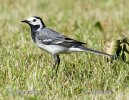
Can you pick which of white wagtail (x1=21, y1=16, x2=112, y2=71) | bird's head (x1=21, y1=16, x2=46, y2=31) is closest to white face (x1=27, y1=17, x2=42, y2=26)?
bird's head (x1=21, y1=16, x2=46, y2=31)

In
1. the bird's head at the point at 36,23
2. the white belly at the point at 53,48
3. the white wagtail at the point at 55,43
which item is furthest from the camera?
the bird's head at the point at 36,23

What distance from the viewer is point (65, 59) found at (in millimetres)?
9094

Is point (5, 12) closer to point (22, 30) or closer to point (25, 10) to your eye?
point (25, 10)

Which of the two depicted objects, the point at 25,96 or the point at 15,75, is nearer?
the point at 25,96

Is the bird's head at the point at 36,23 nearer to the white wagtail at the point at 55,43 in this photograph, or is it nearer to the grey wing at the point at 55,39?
the white wagtail at the point at 55,43

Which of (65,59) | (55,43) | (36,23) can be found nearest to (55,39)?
(55,43)

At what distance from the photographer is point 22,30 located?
1158 centimetres

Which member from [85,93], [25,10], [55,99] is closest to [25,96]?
[55,99]

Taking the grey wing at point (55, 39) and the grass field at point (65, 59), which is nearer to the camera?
the grass field at point (65, 59)

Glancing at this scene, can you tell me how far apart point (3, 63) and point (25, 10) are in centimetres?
522

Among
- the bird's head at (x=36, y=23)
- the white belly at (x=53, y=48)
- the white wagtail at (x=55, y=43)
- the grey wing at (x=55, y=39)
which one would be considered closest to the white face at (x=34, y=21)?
the bird's head at (x=36, y=23)

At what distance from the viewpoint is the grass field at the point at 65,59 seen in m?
7.12

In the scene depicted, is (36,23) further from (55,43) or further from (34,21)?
(55,43)

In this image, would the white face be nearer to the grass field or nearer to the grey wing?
the grey wing
